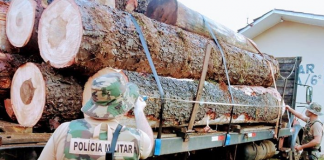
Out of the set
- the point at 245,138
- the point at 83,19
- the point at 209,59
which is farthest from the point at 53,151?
the point at 245,138

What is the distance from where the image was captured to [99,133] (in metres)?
1.99

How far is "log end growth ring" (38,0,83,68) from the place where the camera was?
10.4ft

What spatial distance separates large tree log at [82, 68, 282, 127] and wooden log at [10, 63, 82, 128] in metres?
0.17

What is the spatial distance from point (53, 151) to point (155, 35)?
2.23 metres

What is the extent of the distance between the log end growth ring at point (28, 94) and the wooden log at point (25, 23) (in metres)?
0.38

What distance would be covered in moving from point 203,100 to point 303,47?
29.9 feet

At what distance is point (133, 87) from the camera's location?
2330mm

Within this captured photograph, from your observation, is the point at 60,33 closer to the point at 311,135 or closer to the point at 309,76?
the point at 311,135

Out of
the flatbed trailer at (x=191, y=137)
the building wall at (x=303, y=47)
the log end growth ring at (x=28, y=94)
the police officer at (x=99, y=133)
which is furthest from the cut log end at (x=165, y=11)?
the building wall at (x=303, y=47)

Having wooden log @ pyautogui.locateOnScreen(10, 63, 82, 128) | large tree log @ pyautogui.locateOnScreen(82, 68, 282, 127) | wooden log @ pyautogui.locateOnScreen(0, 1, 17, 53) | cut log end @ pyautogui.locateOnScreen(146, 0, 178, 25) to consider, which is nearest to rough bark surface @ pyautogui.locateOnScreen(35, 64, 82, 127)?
wooden log @ pyautogui.locateOnScreen(10, 63, 82, 128)

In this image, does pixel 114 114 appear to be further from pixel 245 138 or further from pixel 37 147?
pixel 245 138

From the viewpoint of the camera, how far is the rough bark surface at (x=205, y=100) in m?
3.57

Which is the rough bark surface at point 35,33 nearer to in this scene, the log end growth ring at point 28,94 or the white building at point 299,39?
the log end growth ring at point 28,94

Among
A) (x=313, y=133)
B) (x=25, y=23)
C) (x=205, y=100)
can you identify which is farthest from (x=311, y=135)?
(x=25, y=23)
